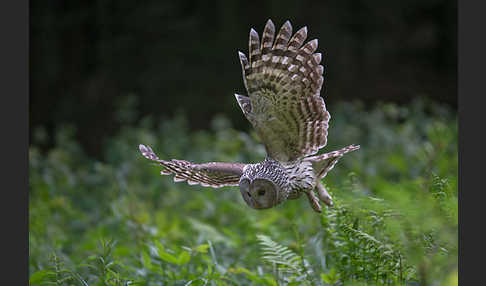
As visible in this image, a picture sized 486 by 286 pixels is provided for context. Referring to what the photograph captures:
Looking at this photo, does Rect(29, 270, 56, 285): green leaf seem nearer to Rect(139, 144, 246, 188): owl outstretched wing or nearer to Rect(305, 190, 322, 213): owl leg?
Rect(139, 144, 246, 188): owl outstretched wing

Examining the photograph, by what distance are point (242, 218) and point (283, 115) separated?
2126mm

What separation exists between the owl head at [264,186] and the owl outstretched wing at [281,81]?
0.46 feet

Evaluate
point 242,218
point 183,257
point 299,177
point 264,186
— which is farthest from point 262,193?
point 242,218

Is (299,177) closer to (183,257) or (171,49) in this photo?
(183,257)

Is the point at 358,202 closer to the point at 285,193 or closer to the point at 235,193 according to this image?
the point at 285,193

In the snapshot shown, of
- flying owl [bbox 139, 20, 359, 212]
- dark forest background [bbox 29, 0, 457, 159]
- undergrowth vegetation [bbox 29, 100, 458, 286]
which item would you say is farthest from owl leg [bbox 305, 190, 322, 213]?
dark forest background [bbox 29, 0, 457, 159]

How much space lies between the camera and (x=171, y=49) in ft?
25.0

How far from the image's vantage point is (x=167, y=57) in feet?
25.1

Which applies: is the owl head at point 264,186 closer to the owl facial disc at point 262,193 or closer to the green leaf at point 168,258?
the owl facial disc at point 262,193

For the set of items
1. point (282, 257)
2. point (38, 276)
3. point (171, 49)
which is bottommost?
point (38, 276)

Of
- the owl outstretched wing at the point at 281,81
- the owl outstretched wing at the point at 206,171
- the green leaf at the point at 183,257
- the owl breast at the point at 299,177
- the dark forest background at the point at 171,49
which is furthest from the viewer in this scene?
the dark forest background at the point at 171,49

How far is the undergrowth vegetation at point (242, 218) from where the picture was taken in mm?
2309

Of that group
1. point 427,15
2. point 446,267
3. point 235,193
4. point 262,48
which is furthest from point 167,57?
point 446,267

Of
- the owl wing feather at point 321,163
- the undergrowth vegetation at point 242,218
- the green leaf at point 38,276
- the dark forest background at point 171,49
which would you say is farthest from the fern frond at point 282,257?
the dark forest background at point 171,49
